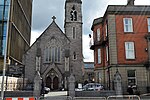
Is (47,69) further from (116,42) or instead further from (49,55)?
(116,42)

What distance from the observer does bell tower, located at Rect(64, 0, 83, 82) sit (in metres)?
41.2

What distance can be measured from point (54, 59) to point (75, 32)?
9430 millimetres

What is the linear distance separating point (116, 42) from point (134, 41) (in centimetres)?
237

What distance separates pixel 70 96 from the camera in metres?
20.2

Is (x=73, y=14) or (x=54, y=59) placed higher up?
(x=73, y=14)

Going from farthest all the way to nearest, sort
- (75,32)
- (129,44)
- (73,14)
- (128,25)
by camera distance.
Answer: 1. (73,14)
2. (75,32)
3. (128,25)
4. (129,44)

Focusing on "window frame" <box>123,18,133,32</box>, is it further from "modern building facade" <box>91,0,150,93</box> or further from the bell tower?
the bell tower

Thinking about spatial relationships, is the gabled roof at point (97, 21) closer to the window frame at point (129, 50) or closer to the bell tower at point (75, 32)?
the window frame at point (129, 50)

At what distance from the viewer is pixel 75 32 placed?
4594 cm

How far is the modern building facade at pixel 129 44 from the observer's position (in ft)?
79.0

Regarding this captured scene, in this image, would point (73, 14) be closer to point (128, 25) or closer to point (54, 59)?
point (54, 59)

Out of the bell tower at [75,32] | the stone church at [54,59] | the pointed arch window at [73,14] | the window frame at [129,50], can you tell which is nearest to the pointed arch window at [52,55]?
the stone church at [54,59]

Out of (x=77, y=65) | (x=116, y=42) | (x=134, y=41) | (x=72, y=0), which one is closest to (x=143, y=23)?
(x=134, y=41)

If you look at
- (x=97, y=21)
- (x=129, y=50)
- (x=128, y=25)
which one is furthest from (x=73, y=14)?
(x=129, y=50)
